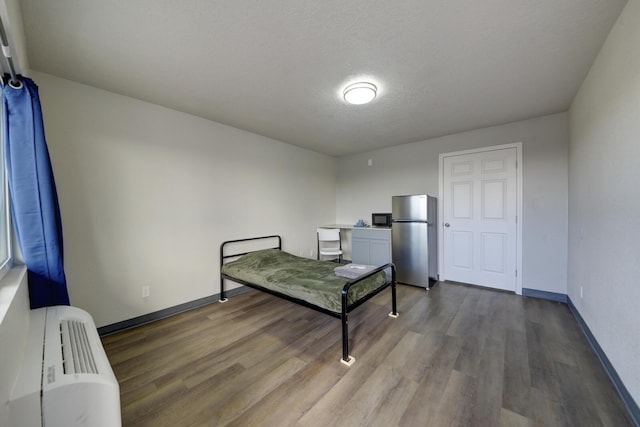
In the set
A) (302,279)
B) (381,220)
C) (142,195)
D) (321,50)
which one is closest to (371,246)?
(381,220)

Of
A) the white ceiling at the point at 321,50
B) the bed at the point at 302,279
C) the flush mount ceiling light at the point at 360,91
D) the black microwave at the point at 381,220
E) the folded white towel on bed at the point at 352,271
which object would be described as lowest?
the bed at the point at 302,279

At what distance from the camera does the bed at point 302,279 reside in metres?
2.11

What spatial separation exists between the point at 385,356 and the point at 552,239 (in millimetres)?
2958

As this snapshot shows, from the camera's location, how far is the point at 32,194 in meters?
1.53

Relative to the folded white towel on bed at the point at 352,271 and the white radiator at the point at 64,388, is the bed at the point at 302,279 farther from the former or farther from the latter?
the white radiator at the point at 64,388

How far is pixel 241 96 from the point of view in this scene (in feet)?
8.53

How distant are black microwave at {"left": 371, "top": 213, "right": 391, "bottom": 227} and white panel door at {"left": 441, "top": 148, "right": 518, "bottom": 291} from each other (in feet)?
3.16

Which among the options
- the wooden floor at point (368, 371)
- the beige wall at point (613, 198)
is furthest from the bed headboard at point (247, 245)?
the beige wall at point (613, 198)

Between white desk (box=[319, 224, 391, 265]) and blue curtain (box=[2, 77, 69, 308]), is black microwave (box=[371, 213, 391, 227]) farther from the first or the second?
blue curtain (box=[2, 77, 69, 308])

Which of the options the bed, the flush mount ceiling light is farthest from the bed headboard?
the flush mount ceiling light

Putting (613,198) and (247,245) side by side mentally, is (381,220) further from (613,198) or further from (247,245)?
(613,198)

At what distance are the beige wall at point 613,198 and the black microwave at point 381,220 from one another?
2524mm

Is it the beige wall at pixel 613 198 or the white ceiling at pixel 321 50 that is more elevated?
the white ceiling at pixel 321 50

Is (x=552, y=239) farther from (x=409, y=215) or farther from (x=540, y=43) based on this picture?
(x=540, y=43)
